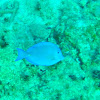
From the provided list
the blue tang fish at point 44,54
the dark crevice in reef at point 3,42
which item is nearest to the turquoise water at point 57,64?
the dark crevice in reef at point 3,42

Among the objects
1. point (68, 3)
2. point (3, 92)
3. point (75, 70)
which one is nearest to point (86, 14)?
point (68, 3)

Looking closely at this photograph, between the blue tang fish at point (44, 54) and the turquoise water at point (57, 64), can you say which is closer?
the blue tang fish at point (44, 54)

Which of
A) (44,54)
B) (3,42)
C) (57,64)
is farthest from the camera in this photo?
(3,42)

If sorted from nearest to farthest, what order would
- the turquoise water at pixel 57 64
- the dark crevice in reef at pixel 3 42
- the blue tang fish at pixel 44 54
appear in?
the blue tang fish at pixel 44 54 → the turquoise water at pixel 57 64 → the dark crevice in reef at pixel 3 42

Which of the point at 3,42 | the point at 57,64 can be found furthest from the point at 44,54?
the point at 3,42

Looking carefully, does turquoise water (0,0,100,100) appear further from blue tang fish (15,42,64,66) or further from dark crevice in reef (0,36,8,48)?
blue tang fish (15,42,64,66)

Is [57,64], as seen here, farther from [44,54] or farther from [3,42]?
[3,42]

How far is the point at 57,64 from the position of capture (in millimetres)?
3018

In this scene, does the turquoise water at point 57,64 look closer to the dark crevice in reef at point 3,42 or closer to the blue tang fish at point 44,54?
the dark crevice in reef at point 3,42

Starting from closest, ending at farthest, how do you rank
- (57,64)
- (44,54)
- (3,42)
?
(44,54), (57,64), (3,42)

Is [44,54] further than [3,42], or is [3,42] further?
[3,42]

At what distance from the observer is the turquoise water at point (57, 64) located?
297cm

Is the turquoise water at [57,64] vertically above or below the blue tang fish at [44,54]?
below

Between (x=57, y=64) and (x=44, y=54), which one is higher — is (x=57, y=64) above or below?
below
